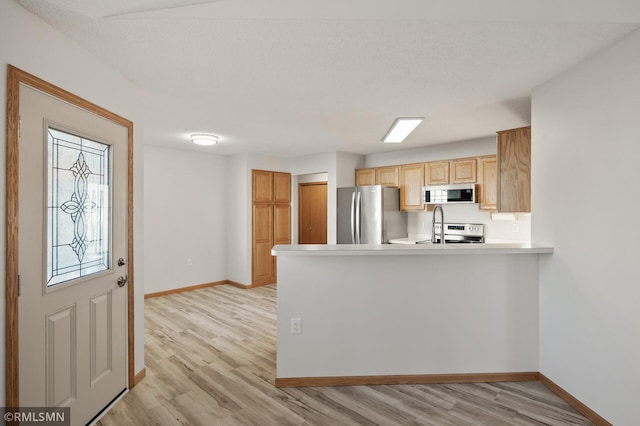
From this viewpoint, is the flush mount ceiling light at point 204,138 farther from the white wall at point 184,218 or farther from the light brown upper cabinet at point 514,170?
the light brown upper cabinet at point 514,170

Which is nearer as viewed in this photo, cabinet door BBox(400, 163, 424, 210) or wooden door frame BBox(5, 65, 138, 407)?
wooden door frame BBox(5, 65, 138, 407)

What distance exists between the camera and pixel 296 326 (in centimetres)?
260

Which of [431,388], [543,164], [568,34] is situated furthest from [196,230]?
[568,34]

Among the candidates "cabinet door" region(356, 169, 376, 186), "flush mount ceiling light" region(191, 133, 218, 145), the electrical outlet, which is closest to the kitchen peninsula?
the electrical outlet

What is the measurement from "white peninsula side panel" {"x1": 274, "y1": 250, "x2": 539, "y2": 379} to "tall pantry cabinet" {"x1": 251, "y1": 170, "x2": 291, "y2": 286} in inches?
136

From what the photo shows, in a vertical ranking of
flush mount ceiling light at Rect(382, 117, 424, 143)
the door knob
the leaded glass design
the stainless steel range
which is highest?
flush mount ceiling light at Rect(382, 117, 424, 143)

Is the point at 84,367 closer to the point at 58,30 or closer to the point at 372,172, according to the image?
the point at 58,30

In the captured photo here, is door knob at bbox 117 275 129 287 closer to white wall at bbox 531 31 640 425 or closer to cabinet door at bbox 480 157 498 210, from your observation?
white wall at bbox 531 31 640 425

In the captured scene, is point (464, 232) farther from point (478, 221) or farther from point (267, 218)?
point (267, 218)

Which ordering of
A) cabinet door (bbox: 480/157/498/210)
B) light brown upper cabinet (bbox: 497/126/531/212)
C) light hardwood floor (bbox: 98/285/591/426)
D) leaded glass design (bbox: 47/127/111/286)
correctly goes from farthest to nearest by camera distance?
cabinet door (bbox: 480/157/498/210) < light brown upper cabinet (bbox: 497/126/531/212) < light hardwood floor (bbox: 98/285/591/426) < leaded glass design (bbox: 47/127/111/286)

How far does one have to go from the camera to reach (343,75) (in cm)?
245

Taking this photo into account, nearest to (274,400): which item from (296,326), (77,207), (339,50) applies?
(296,326)

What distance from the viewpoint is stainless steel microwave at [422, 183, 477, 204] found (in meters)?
4.56

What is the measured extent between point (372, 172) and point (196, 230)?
322 cm
